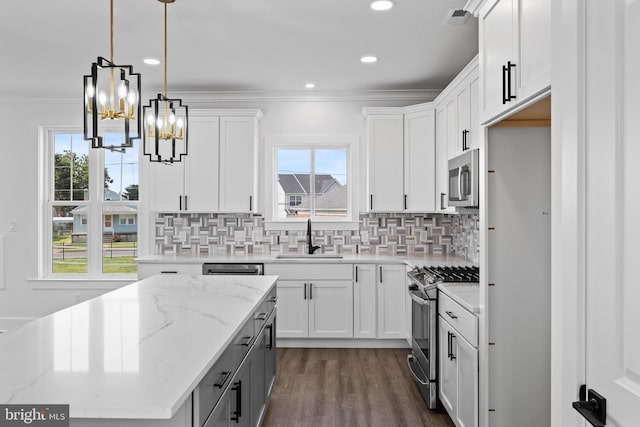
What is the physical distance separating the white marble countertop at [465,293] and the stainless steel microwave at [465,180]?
542 mm

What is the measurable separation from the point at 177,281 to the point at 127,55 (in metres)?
2.22

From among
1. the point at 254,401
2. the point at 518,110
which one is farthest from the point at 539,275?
the point at 254,401

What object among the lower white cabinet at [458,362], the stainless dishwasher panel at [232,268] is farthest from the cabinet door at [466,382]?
the stainless dishwasher panel at [232,268]

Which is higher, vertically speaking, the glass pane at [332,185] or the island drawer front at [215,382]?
the glass pane at [332,185]

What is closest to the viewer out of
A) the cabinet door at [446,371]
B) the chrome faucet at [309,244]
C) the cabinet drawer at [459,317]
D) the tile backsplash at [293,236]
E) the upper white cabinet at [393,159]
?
the cabinet drawer at [459,317]

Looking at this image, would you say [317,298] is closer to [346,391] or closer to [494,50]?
[346,391]

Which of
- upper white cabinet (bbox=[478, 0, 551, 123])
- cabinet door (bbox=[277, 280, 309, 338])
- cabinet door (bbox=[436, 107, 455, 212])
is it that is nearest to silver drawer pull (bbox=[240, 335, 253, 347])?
upper white cabinet (bbox=[478, 0, 551, 123])

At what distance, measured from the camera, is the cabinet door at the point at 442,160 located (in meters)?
4.22

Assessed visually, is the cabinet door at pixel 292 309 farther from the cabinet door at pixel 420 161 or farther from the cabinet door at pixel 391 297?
the cabinet door at pixel 420 161

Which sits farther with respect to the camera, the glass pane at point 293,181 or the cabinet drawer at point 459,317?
the glass pane at point 293,181

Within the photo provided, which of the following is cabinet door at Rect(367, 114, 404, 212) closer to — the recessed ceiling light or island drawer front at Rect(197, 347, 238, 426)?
the recessed ceiling light

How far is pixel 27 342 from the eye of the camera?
164cm

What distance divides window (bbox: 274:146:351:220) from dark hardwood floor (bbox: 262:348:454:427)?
5.20ft

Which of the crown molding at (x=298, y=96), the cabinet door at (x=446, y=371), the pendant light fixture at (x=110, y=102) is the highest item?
the crown molding at (x=298, y=96)
